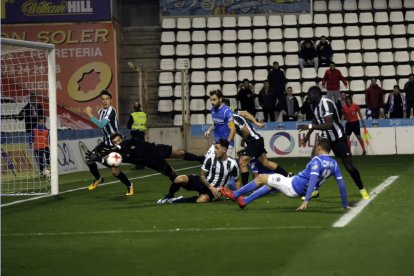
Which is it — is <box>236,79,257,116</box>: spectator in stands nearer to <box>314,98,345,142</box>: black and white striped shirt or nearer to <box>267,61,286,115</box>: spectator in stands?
<box>267,61,286,115</box>: spectator in stands

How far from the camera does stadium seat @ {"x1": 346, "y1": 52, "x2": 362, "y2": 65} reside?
33.2 meters

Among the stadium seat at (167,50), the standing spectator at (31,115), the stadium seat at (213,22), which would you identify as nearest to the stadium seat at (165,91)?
the stadium seat at (167,50)

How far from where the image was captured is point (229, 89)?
107 feet

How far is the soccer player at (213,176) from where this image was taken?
1357 centimetres

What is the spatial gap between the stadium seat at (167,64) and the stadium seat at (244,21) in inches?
127

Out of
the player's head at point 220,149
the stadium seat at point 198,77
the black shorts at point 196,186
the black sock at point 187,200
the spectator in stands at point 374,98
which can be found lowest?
the black sock at point 187,200

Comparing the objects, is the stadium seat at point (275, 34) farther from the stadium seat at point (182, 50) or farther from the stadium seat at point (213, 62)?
the stadium seat at point (182, 50)

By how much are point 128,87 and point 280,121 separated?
6.73 m

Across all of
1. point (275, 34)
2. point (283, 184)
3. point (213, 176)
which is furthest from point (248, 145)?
point (275, 34)

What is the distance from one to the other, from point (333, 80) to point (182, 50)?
6.61 metres

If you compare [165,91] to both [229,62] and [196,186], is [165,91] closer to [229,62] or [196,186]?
[229,62]

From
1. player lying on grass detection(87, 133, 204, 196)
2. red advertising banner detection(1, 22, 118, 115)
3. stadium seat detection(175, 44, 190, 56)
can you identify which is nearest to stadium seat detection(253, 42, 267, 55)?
stadium seat detection(175, 44, 190, 56)

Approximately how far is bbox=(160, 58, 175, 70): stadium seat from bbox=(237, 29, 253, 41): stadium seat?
114 inches

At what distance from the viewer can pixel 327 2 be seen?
115 ft
